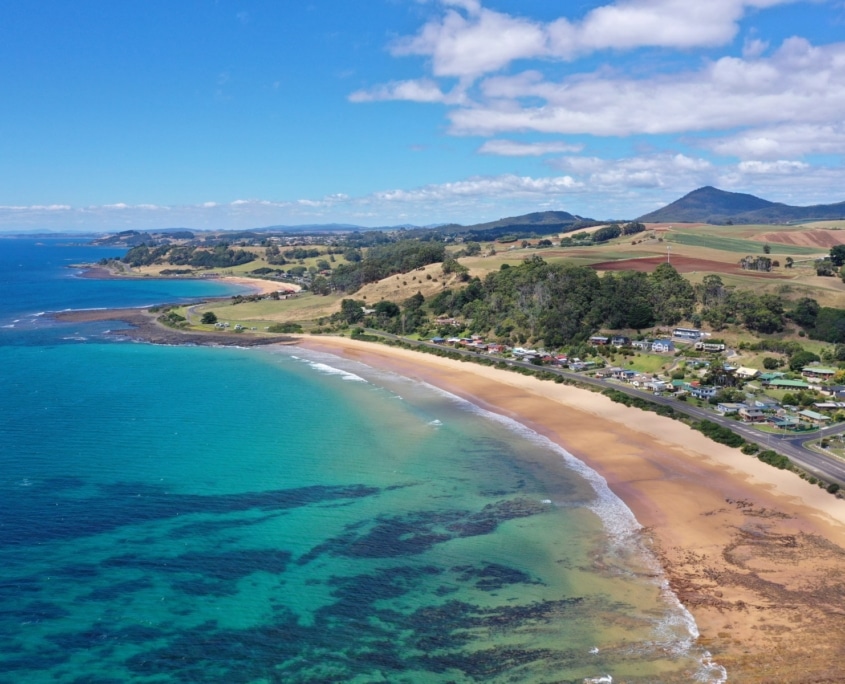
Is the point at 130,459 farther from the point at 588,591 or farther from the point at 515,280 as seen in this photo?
the point at 515,280

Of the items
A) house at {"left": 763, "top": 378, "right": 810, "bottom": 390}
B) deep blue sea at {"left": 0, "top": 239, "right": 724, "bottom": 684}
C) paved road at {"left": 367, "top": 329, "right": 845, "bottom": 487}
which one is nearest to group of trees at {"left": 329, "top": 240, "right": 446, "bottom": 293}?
paved road at {"left": 367, "top": 329, "right": 845, "bottom": 487}

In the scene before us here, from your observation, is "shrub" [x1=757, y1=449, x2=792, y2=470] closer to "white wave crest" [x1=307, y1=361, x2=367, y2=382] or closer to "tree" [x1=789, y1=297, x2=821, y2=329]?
"tree" [x1=789, y1=297, x2=821, y2=329]

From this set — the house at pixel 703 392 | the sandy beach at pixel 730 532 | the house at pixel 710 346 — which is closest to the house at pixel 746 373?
the house at pixel 703 392

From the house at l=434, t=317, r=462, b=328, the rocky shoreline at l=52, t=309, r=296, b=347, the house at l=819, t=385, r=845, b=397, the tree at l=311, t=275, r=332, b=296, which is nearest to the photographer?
the house at l=819, t=385, r=845, b=397

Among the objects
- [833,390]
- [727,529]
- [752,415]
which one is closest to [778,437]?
[752,415]

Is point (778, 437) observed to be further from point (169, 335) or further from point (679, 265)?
point (169, 335)

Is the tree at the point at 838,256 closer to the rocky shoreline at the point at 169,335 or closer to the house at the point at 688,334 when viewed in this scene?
the house at the point at 688,334

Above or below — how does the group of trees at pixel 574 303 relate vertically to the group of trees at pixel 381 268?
below
